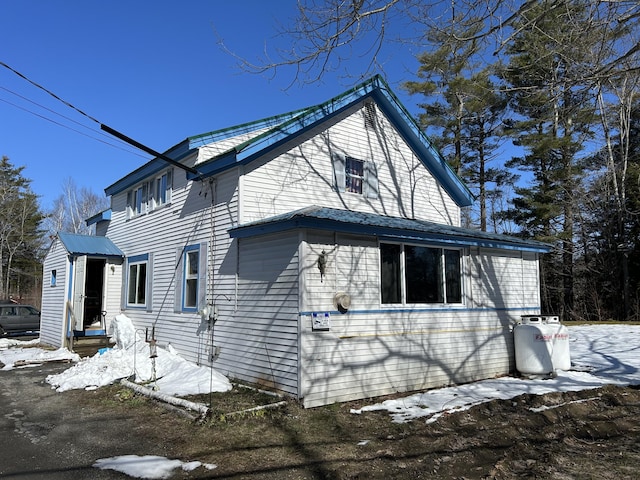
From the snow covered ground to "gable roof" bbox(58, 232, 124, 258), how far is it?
2.62 meters

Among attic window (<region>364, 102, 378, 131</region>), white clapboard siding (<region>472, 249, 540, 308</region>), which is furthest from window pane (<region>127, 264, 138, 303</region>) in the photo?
white clapboard siding (<region>472, 249, 540, 308</region>)

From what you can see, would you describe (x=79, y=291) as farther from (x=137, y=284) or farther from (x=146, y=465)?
(x=146, y=465)

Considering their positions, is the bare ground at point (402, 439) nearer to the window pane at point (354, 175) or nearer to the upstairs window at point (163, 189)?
the window pane at point (354, 175)

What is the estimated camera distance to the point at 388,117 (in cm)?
1288

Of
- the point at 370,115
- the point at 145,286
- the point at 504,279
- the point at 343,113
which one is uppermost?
the point at 370,115

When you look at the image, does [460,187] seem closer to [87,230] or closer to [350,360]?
[350,360]

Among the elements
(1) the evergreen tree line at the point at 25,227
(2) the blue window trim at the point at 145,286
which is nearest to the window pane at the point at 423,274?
(2) the blue window trim at the point at 145,286

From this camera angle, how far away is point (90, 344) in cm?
1401

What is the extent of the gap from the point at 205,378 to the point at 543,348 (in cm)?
750

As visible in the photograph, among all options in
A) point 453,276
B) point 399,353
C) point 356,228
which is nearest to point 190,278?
point 356,228

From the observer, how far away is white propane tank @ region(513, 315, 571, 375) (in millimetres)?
10461

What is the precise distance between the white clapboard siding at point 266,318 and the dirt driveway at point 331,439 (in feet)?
1.97

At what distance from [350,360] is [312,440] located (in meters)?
2.28

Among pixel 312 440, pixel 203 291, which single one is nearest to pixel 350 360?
pixel 312 440
